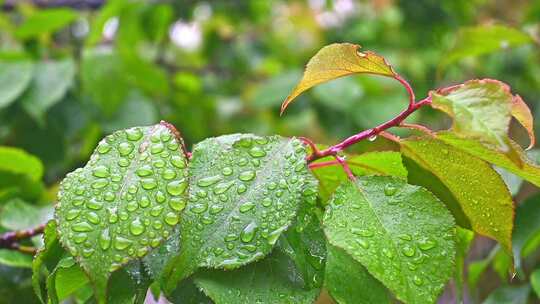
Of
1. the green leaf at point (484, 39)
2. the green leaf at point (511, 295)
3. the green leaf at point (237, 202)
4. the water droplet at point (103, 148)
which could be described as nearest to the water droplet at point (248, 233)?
the green leaf at point (237, 202)

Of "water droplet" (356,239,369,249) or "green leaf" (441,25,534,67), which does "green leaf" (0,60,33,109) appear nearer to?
"green leaf" (441,25,534,67)

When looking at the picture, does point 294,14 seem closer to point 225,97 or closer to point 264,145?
point 225,97

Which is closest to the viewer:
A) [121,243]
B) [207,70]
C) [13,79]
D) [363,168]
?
[121,243]

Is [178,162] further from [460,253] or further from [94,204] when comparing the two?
[460,253]

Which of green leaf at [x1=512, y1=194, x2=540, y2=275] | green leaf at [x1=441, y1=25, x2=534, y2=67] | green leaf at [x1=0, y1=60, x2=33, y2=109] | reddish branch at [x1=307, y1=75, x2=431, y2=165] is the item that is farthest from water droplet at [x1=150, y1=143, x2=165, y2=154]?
green leaf at [x1=0, y1=60, x2=33, y2=109]

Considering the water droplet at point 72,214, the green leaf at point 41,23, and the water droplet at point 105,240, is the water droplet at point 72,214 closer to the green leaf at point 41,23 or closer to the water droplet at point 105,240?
the water droplet at point 105,240

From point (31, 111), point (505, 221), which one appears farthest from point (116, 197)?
point (31, 111)

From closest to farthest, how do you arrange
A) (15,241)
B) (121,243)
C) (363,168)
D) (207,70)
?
(121,243), (363,168), (15,241), (207,70)

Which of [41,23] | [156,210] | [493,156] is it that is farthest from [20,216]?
[41,23]
